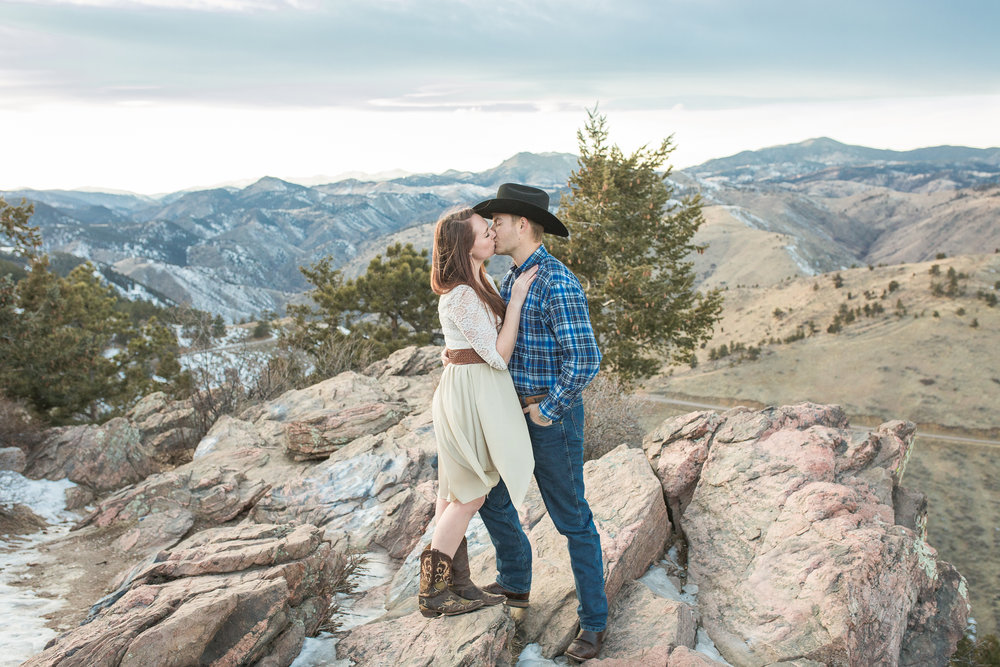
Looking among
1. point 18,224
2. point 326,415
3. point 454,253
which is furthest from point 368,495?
point 18,224

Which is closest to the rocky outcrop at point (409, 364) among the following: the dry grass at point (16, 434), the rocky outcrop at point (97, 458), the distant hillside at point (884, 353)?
the rocky outcrop at point (97, 458)

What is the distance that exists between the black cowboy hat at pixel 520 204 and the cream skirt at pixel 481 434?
0.82 metres

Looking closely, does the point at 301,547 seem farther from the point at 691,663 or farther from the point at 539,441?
the point at 691,663

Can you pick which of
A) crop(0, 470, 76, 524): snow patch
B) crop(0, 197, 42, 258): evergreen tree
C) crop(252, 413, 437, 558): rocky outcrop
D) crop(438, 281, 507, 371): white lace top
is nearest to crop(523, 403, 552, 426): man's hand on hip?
crop(438, 281, 507, 371): white lace top

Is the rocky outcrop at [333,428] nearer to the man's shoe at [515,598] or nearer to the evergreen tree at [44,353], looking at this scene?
the man's shoe at [515,598]

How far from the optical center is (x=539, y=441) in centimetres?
311

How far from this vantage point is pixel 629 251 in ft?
52.8

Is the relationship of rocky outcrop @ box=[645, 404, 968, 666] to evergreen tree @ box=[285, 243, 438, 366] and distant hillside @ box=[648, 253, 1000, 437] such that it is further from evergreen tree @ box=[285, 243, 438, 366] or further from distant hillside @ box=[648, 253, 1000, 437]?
distant hillside @ box=[648, 253, 1000, 437]

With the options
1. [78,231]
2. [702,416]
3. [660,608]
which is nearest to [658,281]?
[702,416]

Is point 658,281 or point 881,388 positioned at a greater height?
point 658,281

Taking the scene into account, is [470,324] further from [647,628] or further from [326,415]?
[326,415]

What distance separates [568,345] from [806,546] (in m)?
2.11

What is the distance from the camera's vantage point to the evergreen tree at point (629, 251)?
15.4 metres

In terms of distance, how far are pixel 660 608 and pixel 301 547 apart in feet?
7.44
